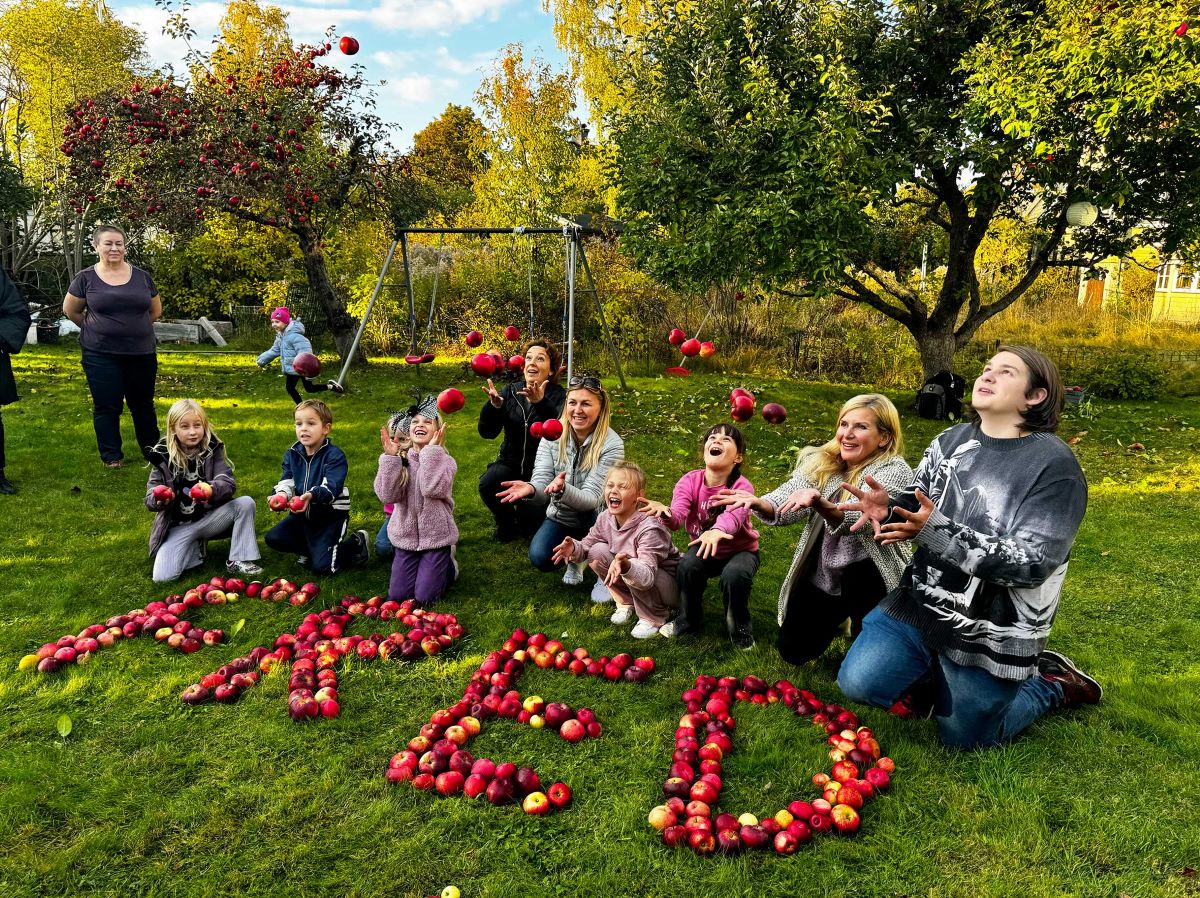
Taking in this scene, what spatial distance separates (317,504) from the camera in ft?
17.5

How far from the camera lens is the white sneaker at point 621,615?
4758 millimetres

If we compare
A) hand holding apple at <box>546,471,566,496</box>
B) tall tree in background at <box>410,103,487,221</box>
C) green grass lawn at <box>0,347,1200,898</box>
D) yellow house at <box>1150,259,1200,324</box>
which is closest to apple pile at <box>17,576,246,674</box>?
green grass lawn at <box>0,347,1200,898</box>

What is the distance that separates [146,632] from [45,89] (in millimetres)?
24576

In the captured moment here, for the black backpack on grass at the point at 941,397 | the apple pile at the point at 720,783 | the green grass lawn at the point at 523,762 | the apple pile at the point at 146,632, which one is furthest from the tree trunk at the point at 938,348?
the apple pile at the point at 146,632

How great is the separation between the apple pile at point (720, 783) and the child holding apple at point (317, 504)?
284cm

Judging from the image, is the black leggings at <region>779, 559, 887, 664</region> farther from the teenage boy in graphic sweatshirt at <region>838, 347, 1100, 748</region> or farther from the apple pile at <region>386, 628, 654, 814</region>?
the apple pile at <region>386, 628, 654, 814</region>

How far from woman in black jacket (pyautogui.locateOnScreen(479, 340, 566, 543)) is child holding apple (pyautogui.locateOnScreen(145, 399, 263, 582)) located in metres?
1.82

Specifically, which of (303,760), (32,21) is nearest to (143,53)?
(32,21)

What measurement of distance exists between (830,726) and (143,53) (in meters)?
30.2

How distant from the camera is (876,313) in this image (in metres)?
16.6

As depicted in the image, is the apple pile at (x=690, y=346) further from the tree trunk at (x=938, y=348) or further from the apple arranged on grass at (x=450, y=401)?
the tree trunk at (x=938, y=348)

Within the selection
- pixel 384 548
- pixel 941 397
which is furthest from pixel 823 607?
pixel 941 397

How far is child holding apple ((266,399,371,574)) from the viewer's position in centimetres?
538

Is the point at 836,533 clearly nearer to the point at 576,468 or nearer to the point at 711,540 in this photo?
the point at 711,540
